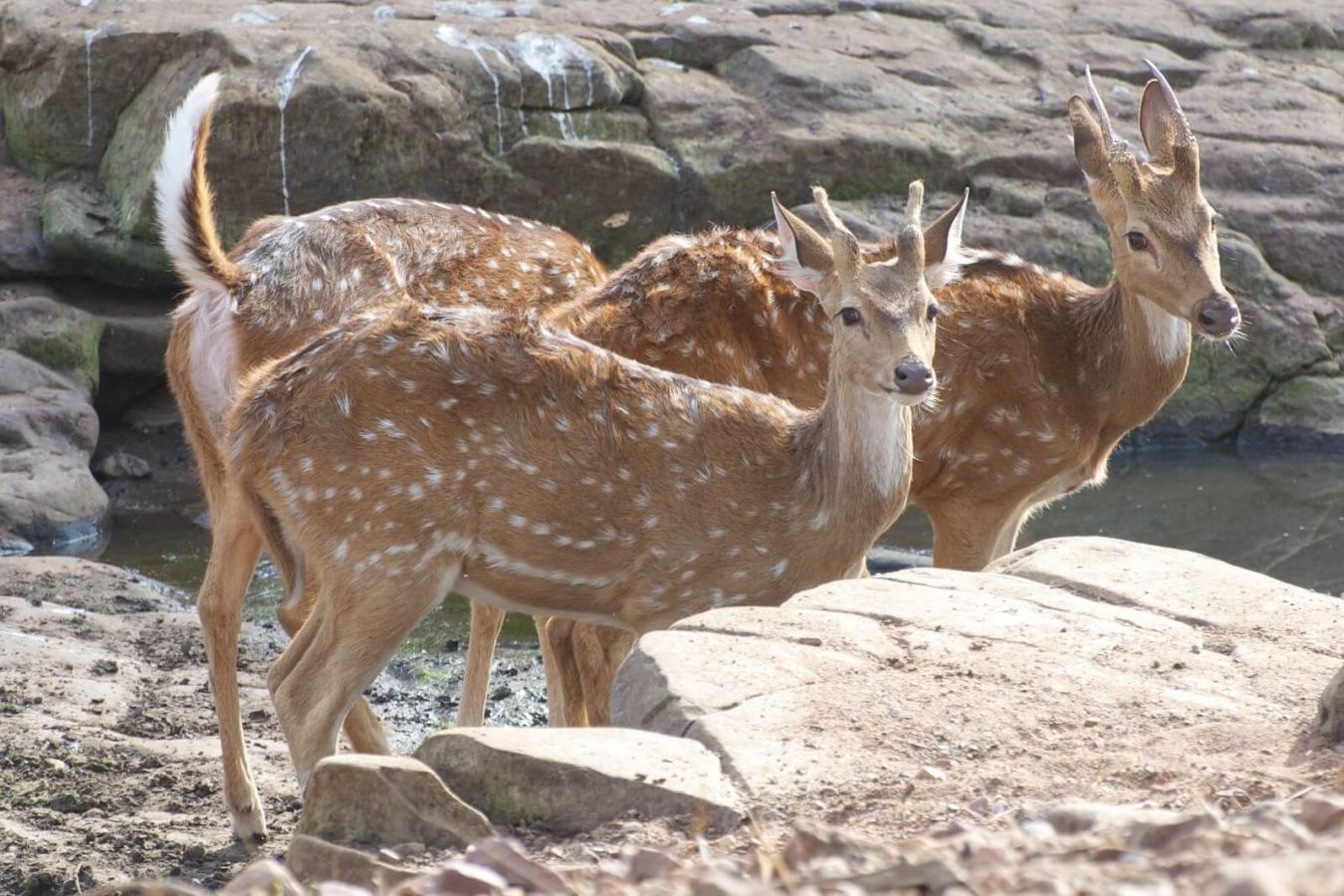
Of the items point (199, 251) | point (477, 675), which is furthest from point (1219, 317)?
point (199, 251)

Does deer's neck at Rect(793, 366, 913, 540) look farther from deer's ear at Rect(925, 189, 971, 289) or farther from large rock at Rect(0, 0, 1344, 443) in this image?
large rock at Rect(0, 0, 1344, 443)

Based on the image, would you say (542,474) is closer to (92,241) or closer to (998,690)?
(998,690)

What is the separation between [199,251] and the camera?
6363 mm

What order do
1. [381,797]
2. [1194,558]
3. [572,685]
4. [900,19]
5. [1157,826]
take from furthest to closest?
[900,19] → [572,685] → [1194,558] → [381,797] → [1157,826]

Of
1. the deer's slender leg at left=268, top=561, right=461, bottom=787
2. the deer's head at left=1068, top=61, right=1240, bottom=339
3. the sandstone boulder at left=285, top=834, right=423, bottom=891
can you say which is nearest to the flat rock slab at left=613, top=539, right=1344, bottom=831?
the sandstone boulder at left=285, top=834, right=423, bottom=891

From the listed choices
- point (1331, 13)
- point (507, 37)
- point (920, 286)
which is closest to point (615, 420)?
point (920, 286)

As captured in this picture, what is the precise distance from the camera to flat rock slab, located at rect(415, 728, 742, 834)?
371 cm

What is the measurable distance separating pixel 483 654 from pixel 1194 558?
2.68 m

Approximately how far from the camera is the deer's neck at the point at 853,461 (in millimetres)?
5719

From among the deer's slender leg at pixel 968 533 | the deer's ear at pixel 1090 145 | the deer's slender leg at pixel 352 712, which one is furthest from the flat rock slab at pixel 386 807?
the deer's ear at pixel 1090 145

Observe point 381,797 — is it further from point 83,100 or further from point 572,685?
point 83,100

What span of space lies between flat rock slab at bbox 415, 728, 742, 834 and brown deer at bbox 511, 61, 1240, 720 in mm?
3064

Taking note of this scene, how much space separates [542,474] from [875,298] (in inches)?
49.6

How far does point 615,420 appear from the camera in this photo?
5.51 metres
